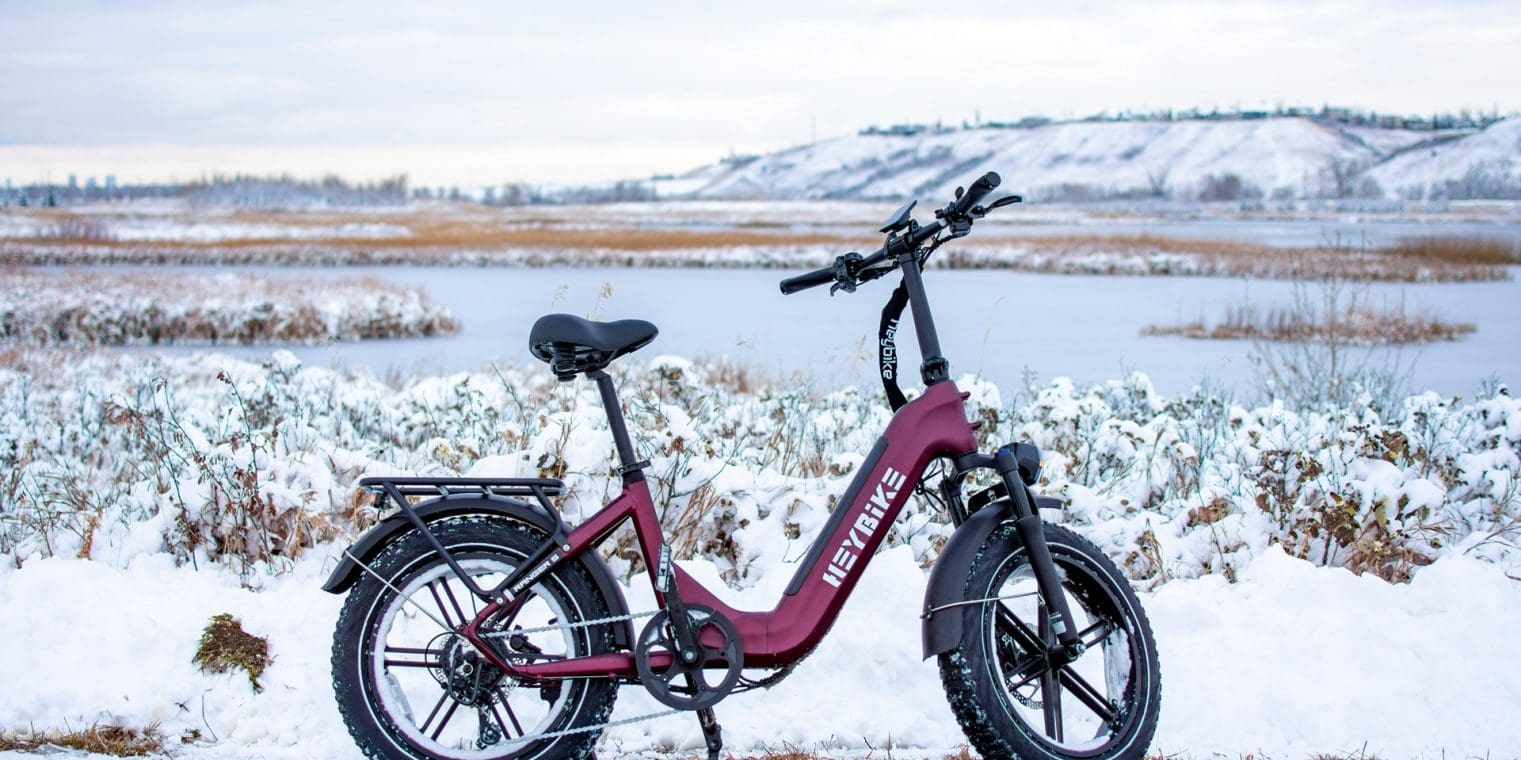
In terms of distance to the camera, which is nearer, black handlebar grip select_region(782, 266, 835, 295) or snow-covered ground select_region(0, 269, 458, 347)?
black handlebar grip select_region(782, 266, 835, 295)

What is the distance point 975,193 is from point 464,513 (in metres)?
1.61

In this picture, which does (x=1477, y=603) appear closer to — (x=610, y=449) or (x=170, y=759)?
(x=610, y=449)

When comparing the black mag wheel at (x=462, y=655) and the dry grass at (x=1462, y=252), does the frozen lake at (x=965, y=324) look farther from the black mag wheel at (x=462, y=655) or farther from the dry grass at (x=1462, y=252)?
the black mag wheel at (x=462, y=655)

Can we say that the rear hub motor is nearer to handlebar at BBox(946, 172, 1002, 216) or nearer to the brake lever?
the brake lever

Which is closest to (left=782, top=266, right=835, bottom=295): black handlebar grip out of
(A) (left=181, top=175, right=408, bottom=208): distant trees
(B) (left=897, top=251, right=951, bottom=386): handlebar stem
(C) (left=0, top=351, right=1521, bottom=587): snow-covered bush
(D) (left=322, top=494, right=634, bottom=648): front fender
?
(B) (left=897, top=251, right=951, bottom=386): handlebar stem

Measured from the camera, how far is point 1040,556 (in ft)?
10.7

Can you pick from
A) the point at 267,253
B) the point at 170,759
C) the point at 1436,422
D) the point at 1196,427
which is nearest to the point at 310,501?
the point at 170,759

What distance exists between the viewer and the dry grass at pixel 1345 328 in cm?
1802

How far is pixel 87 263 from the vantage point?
36.0 meters

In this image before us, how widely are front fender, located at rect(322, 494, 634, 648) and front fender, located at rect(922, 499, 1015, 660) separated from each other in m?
0.82

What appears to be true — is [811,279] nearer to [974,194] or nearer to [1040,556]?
[974,194]

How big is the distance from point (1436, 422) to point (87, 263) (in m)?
38.0

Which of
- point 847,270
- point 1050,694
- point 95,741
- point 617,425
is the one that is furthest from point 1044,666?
point 95,741

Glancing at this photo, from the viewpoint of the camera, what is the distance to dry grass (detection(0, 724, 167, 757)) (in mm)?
3500
